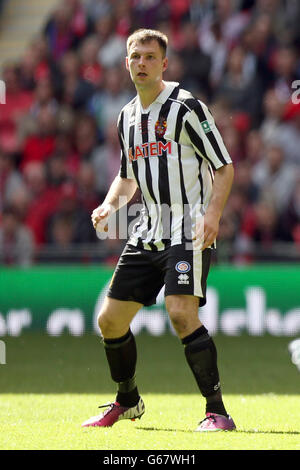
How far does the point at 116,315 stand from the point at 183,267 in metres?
0.48

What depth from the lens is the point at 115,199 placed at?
5613mm

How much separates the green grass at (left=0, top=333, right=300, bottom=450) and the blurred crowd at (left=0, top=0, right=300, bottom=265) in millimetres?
1333

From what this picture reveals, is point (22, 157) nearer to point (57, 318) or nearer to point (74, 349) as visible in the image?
point (57, 318)

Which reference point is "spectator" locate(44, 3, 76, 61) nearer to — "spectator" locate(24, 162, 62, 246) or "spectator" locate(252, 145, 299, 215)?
"spectator" locate(24, 162, 62, 246)

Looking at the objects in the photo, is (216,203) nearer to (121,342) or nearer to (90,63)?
(121,342)

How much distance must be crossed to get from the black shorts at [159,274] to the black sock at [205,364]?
0.22 meters

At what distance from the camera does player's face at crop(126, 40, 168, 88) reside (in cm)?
528

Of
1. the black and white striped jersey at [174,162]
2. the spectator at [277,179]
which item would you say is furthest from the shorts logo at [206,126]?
the spectator at [277,179]

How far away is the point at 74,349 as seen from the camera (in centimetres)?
920

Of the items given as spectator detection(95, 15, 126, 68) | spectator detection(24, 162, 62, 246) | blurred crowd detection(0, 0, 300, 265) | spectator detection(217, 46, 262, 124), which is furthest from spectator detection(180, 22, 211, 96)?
spectator detection(24, 162, 62, 246)

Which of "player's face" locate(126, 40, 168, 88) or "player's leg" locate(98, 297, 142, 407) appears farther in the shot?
"player's leg" locate(98, 297, 142, 407)

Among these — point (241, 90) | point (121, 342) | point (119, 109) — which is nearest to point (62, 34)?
point (119, 109)

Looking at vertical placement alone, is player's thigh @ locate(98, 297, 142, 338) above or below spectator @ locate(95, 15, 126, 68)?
below

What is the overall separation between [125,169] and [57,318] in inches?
186
